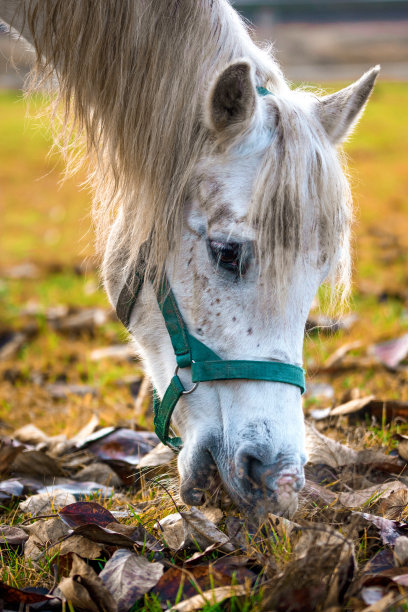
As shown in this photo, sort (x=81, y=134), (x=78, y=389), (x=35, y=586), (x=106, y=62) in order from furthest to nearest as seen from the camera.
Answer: (x=78, y=389)
(x=81, y=134)
(x=106, y=62)
(x=35, y=586)

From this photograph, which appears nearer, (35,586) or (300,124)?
(35,586)

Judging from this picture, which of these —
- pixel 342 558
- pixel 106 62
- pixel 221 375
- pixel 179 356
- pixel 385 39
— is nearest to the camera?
pixel 342 558

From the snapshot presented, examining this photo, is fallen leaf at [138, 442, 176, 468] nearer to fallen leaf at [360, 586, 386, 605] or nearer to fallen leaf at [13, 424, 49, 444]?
fallen leaf at [13, 424, 49, 444]

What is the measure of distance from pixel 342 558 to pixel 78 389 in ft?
8.90

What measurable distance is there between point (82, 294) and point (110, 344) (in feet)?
4.34

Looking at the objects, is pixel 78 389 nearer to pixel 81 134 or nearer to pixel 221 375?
pixel 81 134

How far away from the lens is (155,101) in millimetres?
2150

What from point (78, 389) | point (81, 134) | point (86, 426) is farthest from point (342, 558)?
point (78, 389)

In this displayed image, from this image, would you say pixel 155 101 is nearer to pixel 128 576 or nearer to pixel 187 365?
pixel 187 365

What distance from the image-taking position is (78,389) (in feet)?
13.1

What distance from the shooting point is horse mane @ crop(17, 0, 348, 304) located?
6.62ft

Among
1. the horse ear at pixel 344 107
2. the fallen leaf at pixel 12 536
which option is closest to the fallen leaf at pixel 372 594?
the fallen leaf at pixel 12 536

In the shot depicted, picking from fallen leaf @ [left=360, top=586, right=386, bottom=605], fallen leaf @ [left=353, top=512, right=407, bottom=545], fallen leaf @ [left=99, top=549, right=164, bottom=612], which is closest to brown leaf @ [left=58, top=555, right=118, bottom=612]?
fallen leaf @ [left=99, top=549, right=164, bottom=612]

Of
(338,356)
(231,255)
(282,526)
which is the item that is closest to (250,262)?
(231,255)
